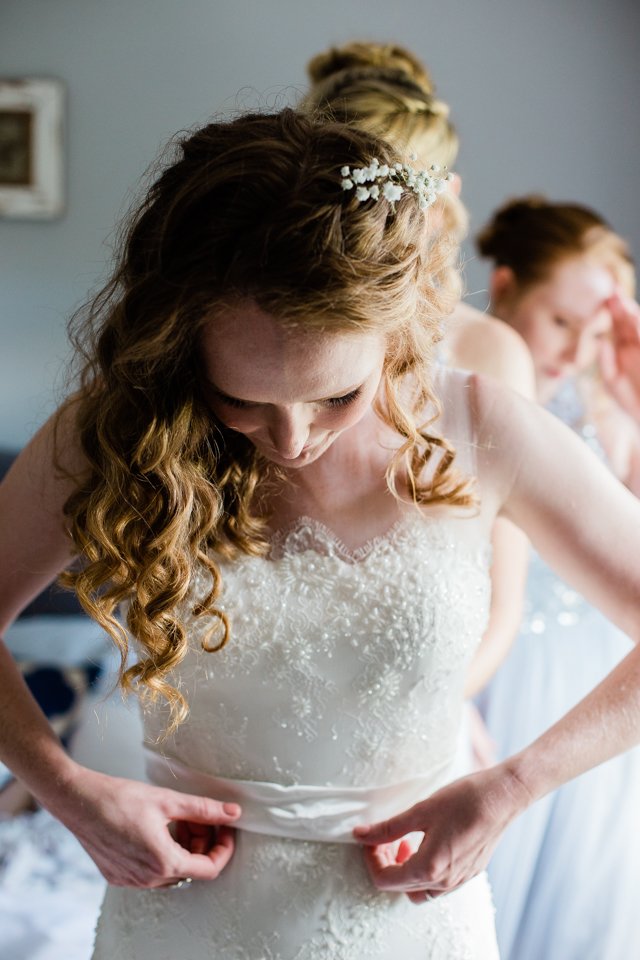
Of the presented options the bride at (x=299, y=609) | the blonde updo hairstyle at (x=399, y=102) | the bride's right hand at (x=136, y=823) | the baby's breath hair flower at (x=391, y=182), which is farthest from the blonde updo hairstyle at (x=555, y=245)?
the bride's right hand at (x=136, y=823)

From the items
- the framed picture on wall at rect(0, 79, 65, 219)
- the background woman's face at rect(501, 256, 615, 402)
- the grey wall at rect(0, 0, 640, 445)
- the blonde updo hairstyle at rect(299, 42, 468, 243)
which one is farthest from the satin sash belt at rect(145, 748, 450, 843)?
the framed picture on wall at rect(0, 79, 65, 219)

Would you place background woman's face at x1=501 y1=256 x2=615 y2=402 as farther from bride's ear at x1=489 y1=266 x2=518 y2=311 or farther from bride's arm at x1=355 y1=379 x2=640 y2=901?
bride's arm at x1=355 y1=379 x2=640 y2=901

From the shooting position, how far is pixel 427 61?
3078 mm

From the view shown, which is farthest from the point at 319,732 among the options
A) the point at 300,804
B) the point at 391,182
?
the point at 391,182

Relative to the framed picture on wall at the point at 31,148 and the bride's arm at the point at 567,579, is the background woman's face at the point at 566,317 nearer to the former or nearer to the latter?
the bride's arm at the point at 567,579

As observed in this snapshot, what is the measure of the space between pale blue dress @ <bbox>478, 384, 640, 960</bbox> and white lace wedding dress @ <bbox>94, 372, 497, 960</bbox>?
0.43m

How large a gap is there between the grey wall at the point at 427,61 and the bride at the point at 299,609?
7.31 ft

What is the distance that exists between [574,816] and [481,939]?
0.58 metres

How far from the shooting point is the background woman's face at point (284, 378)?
808 millimetres

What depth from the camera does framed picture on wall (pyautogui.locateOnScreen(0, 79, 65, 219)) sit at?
3094 mm

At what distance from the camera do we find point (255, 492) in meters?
1.03

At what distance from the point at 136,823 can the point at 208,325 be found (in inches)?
18.7

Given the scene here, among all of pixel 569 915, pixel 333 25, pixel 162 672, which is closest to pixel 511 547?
pixel 569 915

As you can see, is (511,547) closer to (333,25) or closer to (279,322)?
(279,322)
